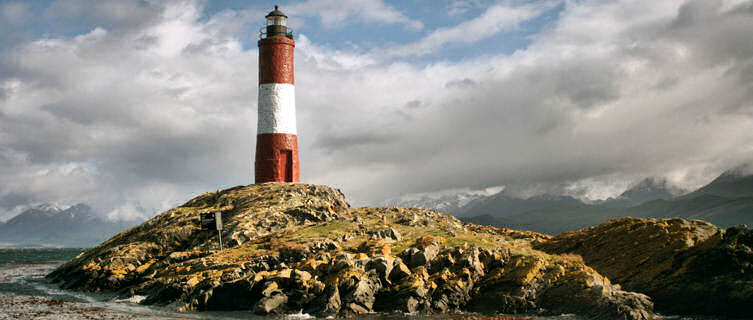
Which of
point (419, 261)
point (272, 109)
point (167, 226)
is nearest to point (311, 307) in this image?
point (419, 261)

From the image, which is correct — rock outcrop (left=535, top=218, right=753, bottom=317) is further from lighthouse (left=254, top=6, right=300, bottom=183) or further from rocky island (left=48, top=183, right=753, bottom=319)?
lighthouse (left=254, top=6, right=300, bottom=183)

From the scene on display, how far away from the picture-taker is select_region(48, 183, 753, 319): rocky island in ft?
107

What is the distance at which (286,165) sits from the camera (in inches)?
2507

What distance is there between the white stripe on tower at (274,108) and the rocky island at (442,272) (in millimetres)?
16089

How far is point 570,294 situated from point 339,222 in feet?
71.1

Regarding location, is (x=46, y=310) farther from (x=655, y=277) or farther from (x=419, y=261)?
(x=655, y=277)

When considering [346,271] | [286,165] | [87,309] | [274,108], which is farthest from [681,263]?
[274,108]

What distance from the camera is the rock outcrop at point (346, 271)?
33.0 metres

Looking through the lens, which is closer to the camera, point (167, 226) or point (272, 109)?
point (167, 226)

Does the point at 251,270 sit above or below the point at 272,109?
below

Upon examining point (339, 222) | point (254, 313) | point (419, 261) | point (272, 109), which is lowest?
point (254, 313)

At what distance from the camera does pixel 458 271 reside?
3559 centimetres

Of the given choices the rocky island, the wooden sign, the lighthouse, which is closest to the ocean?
the rocky island

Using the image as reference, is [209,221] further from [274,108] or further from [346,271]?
[346,271]
